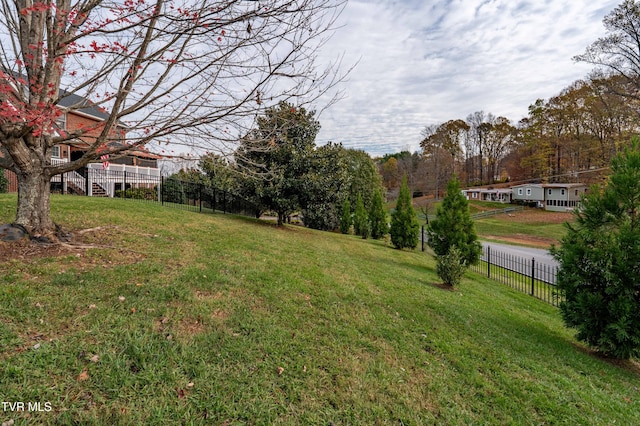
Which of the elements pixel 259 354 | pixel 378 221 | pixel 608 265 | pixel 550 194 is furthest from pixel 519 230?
pixel 259 354

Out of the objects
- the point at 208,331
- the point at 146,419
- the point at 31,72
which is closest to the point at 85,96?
the point at 31,72

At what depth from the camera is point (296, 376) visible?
2543 mm

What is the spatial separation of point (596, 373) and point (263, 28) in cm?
580

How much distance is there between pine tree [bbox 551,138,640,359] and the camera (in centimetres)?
390

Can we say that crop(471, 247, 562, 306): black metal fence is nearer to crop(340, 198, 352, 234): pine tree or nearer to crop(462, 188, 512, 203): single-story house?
crop(340, 198, 352, 234): pine tree

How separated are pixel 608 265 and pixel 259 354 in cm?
479

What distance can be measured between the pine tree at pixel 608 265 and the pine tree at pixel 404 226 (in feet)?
29.3

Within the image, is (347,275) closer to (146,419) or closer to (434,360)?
(434,360)

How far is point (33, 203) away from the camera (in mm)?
4254

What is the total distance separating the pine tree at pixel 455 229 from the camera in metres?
9.31

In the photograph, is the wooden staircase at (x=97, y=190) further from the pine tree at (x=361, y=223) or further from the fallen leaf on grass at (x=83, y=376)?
the fallen leaf on grass at (x=83, y=376)

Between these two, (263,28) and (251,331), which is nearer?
(251,331)

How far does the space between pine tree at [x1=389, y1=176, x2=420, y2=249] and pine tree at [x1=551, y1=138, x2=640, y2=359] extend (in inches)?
352

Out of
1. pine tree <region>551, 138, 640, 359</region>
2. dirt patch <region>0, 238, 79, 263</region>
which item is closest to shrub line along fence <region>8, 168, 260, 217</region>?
dirt patch <region>0, 238, 79, 263</region>
